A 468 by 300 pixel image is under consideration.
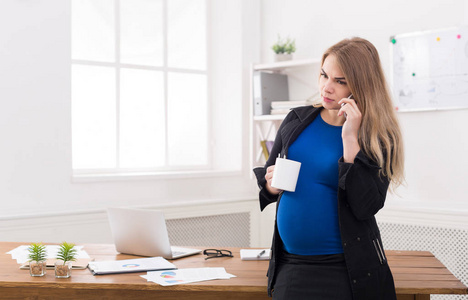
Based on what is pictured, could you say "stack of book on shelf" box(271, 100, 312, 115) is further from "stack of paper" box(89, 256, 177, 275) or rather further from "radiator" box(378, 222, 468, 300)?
"stack of paper" box(89, 256, 177, 275)

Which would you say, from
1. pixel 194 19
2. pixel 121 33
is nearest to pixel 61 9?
pixel 121 33

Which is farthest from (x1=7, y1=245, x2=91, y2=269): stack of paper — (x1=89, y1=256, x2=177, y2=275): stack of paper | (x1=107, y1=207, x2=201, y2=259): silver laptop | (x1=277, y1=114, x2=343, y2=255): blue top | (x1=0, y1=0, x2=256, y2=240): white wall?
(x1=277, y1=114, x2=343, y2=255): blue top

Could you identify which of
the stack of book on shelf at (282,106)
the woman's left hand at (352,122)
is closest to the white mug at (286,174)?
the woman's left hand at (352,122)

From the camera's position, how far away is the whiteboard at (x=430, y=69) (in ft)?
11.1

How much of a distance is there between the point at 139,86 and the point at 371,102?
9.00ft

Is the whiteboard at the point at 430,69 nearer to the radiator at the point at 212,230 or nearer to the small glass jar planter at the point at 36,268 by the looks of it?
the radiator at the point at 212,230

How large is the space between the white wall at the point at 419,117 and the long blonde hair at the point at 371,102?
193 centimetres

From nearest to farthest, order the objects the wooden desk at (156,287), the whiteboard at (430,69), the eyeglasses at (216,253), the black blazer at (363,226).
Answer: the black blazer at (363,226) → the wooden desk at (156,287) → the eyeglasses at (216,253) → the whiteboard at (430,69)

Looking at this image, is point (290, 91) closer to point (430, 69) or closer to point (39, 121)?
point (430, 69)

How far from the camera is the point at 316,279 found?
169 centimetres

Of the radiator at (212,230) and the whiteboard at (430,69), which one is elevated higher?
the whiteboard at (430,69)

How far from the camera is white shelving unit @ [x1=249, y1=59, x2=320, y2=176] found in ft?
13.6

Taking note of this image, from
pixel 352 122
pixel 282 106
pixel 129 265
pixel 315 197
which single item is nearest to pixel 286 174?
pixel 315 197

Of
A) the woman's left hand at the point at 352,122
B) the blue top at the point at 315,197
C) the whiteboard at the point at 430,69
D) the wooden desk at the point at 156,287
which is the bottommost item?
the wooden desk at the point at 156,287
